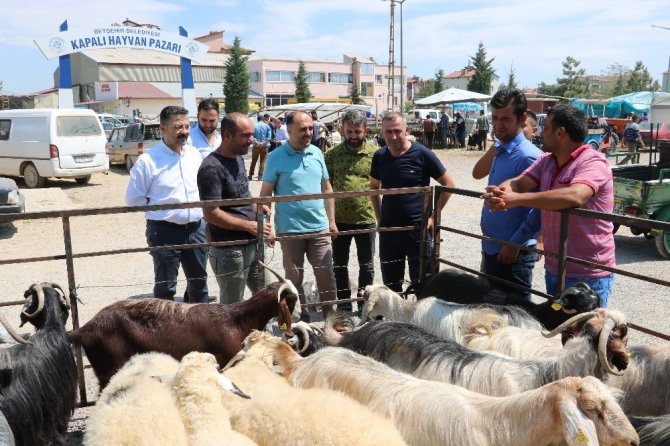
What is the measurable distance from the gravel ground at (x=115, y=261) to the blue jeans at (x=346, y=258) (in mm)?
673

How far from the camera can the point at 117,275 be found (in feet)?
→ 27.3

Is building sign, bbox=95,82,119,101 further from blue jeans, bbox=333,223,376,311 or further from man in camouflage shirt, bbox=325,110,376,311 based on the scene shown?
→ blue jeans, bbox=333,223,376,311

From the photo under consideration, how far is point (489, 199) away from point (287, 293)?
144 centimetres

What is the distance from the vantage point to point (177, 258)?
4.96m

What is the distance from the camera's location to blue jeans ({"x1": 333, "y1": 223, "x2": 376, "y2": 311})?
5.76 metres

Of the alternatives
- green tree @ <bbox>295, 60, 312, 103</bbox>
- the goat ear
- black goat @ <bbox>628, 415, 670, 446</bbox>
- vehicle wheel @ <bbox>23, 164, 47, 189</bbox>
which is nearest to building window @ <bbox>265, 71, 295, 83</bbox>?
green tree @ <bbox>295, 60, 312, 103</bbox>

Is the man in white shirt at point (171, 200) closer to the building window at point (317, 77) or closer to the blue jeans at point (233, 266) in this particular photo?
the blue jeans at point (233, 266)

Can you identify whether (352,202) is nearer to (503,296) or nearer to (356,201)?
(356,201)

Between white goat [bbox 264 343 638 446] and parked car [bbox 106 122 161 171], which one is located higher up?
parked car [bbox 106 122 161 171]

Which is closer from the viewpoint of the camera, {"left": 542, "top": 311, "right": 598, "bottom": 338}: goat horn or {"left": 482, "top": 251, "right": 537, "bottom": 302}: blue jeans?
{"left": 542, "top": 311, "right": 598, "bottom": 338}: goat horn

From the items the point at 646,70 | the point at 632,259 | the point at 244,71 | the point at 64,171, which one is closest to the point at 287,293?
the point at 632,259

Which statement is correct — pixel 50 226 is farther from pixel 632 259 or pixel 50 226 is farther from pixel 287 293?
pixel 632 259

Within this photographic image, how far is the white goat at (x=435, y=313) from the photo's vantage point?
3.94 m

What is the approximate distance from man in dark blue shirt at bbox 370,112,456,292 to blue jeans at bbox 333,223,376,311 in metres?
0.26
